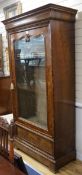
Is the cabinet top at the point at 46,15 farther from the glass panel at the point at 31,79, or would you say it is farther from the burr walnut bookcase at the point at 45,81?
the glass panel at the point at 31,79

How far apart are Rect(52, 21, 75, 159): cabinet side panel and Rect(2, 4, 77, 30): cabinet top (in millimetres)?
75

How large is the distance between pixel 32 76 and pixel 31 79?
0.05 meters

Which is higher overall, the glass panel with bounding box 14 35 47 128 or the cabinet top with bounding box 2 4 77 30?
the cabinet top with bounding box 2 4 77 30

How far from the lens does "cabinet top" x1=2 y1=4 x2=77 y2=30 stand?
235cm

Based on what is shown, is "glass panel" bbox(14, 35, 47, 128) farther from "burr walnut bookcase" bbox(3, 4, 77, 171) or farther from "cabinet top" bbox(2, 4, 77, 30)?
"cabinet top" bbox(2, 4, 77, 30)

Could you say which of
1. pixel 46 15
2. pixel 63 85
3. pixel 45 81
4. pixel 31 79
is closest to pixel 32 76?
pixel 31 79

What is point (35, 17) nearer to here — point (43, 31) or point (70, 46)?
point (43, 31)

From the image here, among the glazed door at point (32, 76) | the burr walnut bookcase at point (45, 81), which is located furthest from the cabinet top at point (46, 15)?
the glazed door at point (32, 76)

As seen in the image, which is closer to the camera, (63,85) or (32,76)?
(63,85)

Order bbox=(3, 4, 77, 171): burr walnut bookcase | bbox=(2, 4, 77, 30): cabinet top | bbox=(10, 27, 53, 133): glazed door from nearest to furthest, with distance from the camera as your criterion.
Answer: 1. bbox=(2, 4, 77, 30): cabinet top
2. bbox=(3, 4, 77, 171): burr walnut bookcase
3. bbox=(10, 27, 53, 133): glazed door

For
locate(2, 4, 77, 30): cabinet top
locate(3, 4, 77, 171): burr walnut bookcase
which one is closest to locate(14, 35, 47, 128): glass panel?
locate(3, 4, 77, 171): burr walnut bookcase

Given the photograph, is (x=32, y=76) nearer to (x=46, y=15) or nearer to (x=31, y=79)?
(x=31, y=79)

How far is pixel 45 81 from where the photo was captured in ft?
8.68

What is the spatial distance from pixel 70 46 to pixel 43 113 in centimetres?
92
